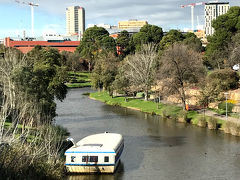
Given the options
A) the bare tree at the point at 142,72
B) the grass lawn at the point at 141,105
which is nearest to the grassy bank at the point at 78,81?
the grass lawn at the point at 141,105

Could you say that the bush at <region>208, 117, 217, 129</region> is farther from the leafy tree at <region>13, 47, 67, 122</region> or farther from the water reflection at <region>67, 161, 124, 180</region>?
the water reflection at <region>67, 161, 124, 180</region>

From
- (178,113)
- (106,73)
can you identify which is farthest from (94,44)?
(178,113)

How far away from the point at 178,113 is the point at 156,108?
1003 centimetres

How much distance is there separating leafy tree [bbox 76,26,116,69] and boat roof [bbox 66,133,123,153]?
104 meters

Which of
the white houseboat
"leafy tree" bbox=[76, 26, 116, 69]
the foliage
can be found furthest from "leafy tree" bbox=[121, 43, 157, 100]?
the foliage

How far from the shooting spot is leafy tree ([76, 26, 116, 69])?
151m

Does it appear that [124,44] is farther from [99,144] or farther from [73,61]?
[99,144]

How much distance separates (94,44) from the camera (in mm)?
159750

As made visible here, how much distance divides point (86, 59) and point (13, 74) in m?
116

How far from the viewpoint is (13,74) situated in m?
41.1

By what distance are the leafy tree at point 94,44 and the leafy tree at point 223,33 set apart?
171 feet

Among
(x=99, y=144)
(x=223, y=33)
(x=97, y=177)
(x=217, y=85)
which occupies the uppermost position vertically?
(x=223, y=33)

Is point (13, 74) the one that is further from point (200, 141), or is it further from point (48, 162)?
point (200, 141)

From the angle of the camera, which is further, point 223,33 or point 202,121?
point 223,33
